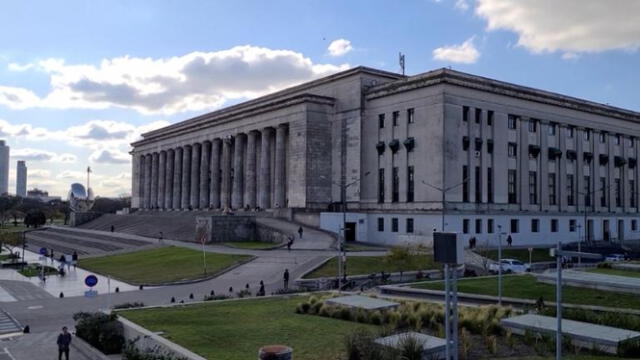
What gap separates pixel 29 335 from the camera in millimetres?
27000

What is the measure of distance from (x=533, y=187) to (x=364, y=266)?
36.5 meters

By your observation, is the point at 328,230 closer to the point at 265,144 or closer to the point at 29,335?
the point at 265,144

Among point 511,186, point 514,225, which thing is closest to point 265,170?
point 511,186

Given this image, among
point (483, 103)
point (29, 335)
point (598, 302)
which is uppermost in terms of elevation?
point (483, 103)

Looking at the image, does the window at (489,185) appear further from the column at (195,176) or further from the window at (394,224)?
the column at (195,176)

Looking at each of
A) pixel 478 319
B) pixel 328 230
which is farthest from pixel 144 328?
pixel 328 230

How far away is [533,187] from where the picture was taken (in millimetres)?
74000

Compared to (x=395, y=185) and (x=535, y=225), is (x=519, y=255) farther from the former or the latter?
(x=395, y=185)

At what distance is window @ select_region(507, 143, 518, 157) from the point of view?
71412mm

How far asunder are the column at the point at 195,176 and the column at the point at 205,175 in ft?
12.0

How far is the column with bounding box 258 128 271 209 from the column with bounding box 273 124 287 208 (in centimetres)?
273

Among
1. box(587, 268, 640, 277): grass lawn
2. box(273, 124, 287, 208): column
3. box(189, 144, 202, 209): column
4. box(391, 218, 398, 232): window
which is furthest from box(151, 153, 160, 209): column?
box(587, 268, 640, 277): grass lawn

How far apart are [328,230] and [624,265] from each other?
35.6 m

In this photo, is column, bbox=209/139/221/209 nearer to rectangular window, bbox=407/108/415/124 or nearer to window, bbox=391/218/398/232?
window, bbox=391/218/398/232
